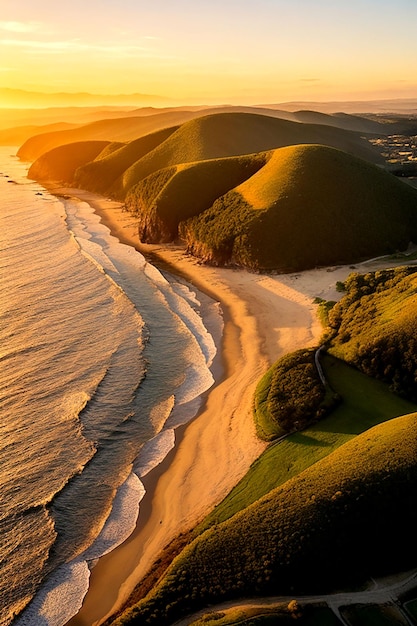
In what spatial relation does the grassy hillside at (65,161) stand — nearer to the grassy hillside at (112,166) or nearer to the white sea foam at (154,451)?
the grassy hillside at (112,166)

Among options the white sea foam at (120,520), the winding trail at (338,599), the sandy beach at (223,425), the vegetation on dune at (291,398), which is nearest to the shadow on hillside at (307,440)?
the vegetation on dune at (291,398)

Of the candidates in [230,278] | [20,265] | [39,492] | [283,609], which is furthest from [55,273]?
[283,609]

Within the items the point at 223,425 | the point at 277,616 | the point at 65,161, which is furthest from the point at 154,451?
the point at 65,161

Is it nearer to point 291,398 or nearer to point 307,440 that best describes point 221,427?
point 291,398

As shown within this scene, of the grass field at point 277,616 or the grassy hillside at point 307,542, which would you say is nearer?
the grass field at point 277,616

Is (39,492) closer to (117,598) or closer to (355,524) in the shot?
(117,598)

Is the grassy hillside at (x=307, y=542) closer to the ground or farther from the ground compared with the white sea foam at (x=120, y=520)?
farther from the ground
